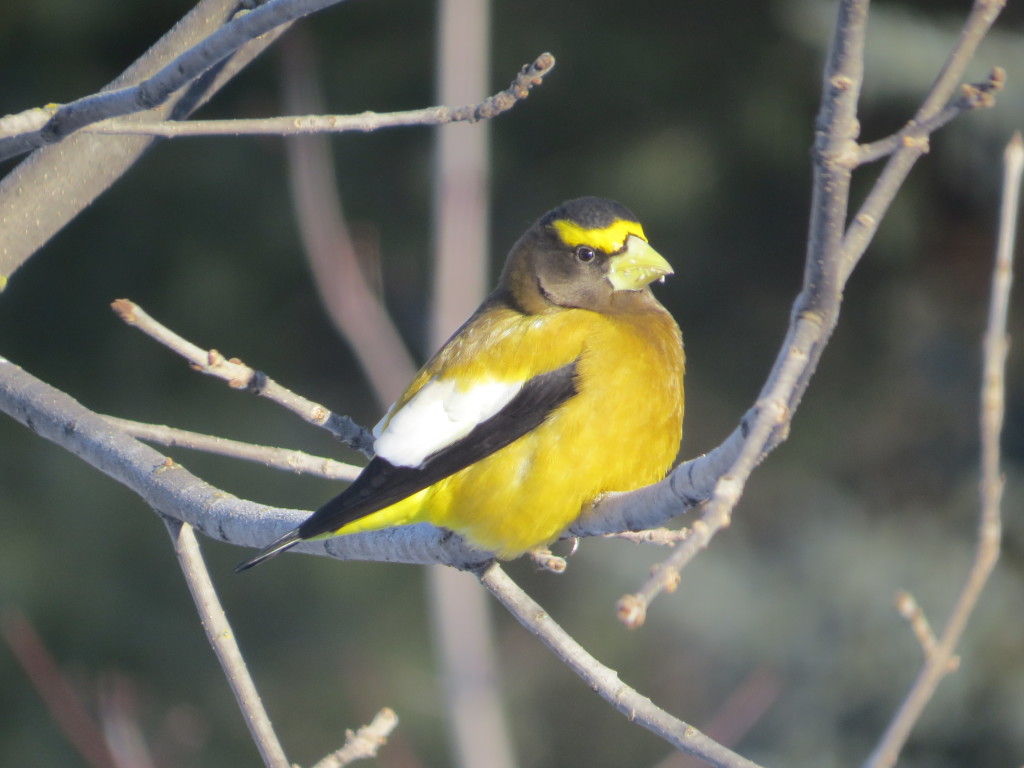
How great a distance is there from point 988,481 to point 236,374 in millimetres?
1501

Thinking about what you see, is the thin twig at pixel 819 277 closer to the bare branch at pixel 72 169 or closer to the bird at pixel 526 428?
the bird at pixel 526 428

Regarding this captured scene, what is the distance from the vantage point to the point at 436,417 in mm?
2920

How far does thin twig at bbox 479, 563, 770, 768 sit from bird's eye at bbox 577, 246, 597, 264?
3.32 feet

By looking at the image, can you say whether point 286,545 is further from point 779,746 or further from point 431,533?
point 779,746

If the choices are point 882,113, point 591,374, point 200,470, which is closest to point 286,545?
point 591,374

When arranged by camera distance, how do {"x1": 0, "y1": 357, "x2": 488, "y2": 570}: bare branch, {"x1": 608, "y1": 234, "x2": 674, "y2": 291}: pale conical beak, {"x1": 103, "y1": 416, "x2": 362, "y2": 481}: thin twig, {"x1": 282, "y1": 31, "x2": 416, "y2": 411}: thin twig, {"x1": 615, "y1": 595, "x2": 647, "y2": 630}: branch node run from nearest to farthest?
1. {"x1": 615, "y1": 595, "x2": 647, "y2": 630}: branch node
2. {"x1": 282, "y1": 31, "x2": 416, "y2": 411}: thin twig
3. {"x1": 0, "y1": 357, "x2": 488, "y2": 570}: bare branch
4. {"x1": 103, "y1": 416, "x2": 362, "y2": 481}: thin twig
5. {"x1": 608, "y1": 234, "x2": 674, "y2": 291}: pale conical beak

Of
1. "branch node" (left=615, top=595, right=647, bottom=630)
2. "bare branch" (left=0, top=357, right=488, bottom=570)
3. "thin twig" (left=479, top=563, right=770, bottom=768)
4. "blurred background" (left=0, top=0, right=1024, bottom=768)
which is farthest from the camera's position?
"blurred background" (left=0, top=0, right=1024, bottom=768)

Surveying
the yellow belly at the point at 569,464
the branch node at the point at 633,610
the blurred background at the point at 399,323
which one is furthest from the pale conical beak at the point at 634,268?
the blurred background at the point at 399,323

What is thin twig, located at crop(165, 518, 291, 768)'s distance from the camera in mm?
2291

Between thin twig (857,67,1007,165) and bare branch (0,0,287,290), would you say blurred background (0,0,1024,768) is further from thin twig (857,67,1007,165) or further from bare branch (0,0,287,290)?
thin twig (857,67,1007,165)

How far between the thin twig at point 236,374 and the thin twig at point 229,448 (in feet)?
0.27

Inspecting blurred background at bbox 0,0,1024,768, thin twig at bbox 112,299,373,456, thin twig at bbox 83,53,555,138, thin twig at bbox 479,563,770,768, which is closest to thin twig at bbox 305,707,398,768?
thin twig at bbox 479,563,770,768

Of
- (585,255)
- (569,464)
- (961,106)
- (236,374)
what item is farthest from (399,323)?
(961,106)

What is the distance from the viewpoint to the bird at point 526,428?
8.93ft
